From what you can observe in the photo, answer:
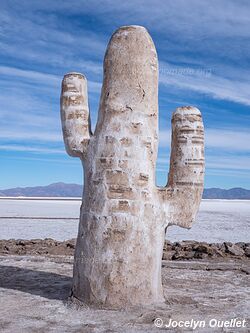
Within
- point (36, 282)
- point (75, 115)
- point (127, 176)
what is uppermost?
point (75, 115)

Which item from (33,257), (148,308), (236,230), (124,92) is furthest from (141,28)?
(236,230)

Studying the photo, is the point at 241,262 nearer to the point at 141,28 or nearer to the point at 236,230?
the point at 141,28

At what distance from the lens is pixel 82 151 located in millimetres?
6254

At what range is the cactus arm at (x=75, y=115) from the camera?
20.7 ft

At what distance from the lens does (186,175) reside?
6.16m

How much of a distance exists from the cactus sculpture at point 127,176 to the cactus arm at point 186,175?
1 centimetres

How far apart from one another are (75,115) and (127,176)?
3.63 feet

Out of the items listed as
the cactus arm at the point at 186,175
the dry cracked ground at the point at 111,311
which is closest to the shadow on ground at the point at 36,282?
the dry cracked ground at the point at 111,311

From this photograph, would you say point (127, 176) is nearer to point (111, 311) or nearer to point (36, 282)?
point (111, 311)

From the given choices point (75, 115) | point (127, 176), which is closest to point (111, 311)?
point (127, 176)

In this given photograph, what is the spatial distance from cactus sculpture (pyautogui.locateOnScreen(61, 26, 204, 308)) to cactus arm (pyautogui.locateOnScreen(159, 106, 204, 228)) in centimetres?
1

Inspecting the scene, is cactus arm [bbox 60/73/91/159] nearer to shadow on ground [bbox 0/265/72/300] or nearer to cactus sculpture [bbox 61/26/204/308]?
cactus sculpture [bbox 61/26/204/308]

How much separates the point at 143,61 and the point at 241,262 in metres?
5.02

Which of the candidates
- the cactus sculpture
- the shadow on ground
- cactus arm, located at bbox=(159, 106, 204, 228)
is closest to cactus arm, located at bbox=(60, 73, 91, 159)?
the cactus sculpture
